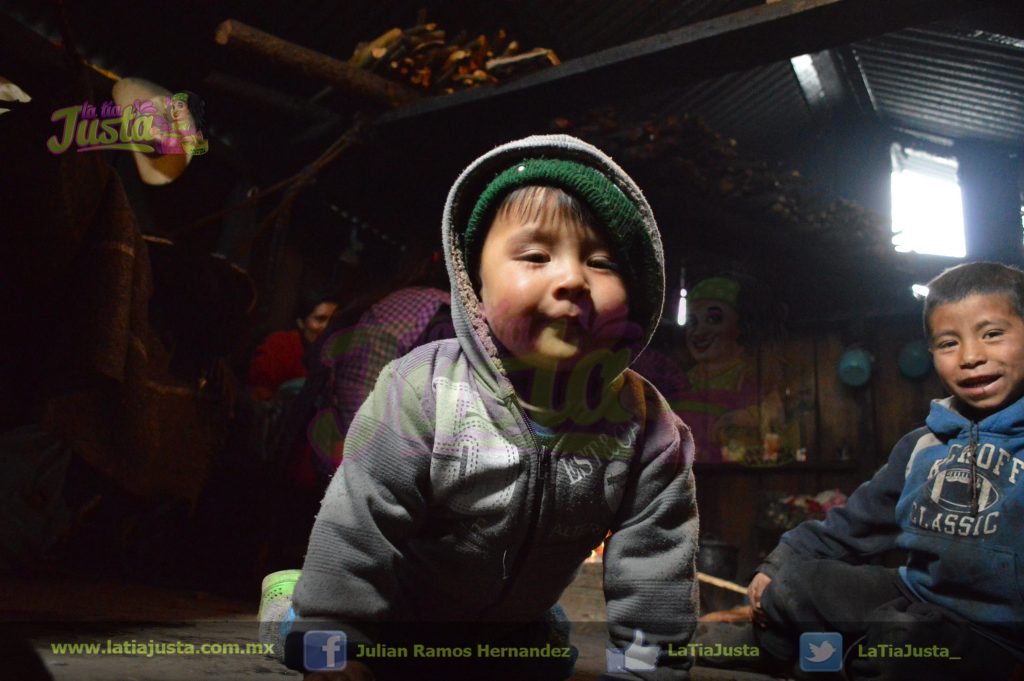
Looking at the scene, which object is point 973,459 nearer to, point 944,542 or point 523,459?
point 944,542

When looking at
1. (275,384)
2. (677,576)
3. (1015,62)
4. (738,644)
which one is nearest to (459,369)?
(677,576)

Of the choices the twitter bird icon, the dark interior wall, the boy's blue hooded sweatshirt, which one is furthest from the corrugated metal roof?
the twitter bird icon

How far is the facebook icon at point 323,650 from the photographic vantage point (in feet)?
3.33

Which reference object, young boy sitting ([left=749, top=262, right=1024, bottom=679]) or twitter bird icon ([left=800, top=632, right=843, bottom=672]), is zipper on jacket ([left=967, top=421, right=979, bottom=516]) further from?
twitter bird icon ([left=800, top=632, right=843, bottom=672])

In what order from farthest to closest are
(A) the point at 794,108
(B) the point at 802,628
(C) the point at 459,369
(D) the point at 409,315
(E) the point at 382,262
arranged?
(A) the point at 794,108
(E) the point at 382,262
(D) the point at 409,315
(B) the point at 802,628
(C) the point at 459,369

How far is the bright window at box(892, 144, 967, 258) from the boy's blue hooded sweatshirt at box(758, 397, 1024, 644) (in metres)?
5.29

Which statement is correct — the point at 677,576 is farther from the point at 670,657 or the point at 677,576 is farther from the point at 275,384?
the point at 275,384

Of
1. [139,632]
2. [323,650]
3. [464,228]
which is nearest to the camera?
[323,650]

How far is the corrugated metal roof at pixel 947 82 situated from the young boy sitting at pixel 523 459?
16.5ft

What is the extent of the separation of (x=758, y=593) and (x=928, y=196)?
6.33 m

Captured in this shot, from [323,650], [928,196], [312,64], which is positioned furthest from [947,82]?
[323,650]

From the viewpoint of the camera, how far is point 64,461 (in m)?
2.41

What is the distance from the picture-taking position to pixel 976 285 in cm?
190

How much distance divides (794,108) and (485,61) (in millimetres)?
3633
